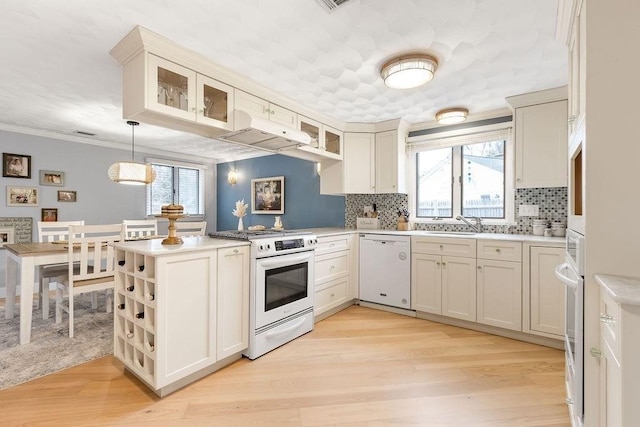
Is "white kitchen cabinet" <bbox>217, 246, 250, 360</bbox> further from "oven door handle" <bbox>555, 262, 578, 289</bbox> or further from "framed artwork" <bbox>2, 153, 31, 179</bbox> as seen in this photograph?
"framed artwork" <bbox>2, 153, 31, 179</bbox>

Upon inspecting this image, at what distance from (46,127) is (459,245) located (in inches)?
216

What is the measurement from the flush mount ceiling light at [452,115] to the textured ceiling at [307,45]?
98 millimetres

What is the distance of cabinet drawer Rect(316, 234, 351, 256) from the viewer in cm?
313

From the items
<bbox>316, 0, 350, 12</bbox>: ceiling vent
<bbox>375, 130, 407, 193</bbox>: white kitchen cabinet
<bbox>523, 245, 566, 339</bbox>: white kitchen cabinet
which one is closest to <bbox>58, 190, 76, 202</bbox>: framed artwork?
<bbox>375, 130, 407, 193</bbox>: white kitchen cabinet

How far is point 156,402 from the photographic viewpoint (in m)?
1.78

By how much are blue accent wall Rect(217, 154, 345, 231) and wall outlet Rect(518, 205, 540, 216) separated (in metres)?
2.15

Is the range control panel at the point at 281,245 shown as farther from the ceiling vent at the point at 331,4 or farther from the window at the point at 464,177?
the window at the point at 464,177

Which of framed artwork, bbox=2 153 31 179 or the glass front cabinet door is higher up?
the glass front cabinet door

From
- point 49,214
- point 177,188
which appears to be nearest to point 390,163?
point 177,188

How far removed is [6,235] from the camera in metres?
3.93

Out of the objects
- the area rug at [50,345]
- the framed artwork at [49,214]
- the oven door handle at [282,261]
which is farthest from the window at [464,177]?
the framed artwork at [49,214]

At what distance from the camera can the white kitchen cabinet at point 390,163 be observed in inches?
148
